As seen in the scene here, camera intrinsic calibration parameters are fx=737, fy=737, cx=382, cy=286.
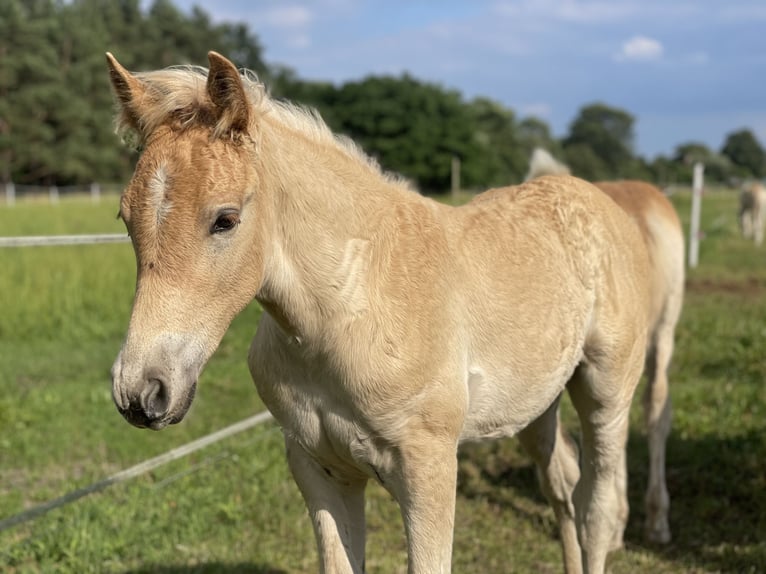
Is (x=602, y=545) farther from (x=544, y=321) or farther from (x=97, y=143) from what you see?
(x=97, y=143)

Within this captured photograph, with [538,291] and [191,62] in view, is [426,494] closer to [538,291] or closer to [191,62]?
[538,291]

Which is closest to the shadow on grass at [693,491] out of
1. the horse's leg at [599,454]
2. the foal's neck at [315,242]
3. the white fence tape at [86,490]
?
the horse's leg at [599,454]

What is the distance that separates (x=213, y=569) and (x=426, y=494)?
Result: 2.05 meters

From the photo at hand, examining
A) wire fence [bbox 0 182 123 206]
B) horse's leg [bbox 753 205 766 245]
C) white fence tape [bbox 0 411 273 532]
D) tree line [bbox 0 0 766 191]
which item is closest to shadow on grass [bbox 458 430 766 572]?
white fence tape [bbox 0 411 273 532]

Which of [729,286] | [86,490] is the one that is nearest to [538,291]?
[86,490]

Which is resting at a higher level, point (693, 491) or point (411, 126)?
point (411, 126)

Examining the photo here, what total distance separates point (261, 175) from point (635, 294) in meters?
2.04

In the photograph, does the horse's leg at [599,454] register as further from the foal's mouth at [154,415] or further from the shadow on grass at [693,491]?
the foal's mouth at [154,415]

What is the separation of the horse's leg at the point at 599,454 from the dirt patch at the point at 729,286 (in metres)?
8.49

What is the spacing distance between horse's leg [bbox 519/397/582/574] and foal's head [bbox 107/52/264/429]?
2161 millimetres

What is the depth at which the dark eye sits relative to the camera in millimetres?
1943

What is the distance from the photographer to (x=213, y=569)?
3.92 m

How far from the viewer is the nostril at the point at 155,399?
1806 millimetres

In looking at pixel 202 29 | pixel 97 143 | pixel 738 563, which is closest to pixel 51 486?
pixel 738 563
